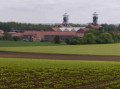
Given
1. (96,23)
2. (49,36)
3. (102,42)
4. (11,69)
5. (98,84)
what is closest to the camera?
(98,84)

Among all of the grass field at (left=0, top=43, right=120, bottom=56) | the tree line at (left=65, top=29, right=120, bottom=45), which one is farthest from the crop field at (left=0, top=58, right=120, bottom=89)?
the tree line at (left=65, top=29, right=120, bottom=45)

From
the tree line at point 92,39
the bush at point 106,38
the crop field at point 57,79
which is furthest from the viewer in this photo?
the bush at point 106,38

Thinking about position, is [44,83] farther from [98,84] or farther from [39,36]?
[39,36]

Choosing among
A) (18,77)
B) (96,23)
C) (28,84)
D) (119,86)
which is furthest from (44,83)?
(96,23)

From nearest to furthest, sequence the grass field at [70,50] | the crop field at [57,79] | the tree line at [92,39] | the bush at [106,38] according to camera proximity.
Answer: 1. the crop field at [57,79]
2. the grass field at [70,50]
3. the tree line at [92,39]
4. the bush at [106,38]

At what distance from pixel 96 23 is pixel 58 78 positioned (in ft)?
596

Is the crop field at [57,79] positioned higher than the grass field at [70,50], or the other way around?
the crop field at [57,79]

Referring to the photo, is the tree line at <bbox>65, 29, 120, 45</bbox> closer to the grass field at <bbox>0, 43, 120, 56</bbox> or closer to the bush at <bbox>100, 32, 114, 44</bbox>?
the bush at <bbox>100, 32, 114, 44</bbox>

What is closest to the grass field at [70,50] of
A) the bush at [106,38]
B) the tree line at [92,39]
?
the tree line at [92,39]

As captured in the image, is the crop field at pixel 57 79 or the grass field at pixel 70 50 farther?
the grass field at pixel 70 50

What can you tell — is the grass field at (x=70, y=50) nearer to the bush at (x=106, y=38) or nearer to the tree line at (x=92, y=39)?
the tree line at (x=92, y=39)

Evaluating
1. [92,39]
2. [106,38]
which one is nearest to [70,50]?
[92,39]

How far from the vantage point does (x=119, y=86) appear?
17.5 m

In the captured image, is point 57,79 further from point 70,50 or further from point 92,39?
point 92,39
